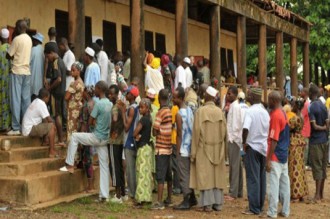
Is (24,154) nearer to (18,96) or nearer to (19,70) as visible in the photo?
(18,96)

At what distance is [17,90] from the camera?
34.9 ft

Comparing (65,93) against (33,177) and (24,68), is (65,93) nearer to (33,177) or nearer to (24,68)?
(24,68)

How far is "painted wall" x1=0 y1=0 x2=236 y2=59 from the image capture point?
14.3 meters

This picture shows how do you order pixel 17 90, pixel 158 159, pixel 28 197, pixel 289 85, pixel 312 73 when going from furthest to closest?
pixel 312 73, pixel 289 85, pixel 17 90, pixel 158 159, pixel 28 197

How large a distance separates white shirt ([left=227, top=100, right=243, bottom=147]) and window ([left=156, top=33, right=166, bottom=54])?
9.60m

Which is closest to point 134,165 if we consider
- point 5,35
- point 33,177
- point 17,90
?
point 33,177

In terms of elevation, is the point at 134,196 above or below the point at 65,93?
below

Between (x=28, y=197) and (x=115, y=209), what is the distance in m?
1.30

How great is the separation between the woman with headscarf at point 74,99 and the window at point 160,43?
10.2m

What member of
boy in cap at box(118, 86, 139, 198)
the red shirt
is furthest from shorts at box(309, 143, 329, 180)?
boy in cap at box(118, 86, 139, 198)

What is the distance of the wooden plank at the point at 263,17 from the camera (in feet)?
66.6

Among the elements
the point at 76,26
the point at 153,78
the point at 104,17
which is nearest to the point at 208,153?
the point at 76,26

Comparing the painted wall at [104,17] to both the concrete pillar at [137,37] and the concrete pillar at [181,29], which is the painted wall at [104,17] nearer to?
the concrete pillar at [181,29]

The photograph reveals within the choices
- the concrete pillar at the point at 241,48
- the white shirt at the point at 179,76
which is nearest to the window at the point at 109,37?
the white shirt at the point at 179,76
